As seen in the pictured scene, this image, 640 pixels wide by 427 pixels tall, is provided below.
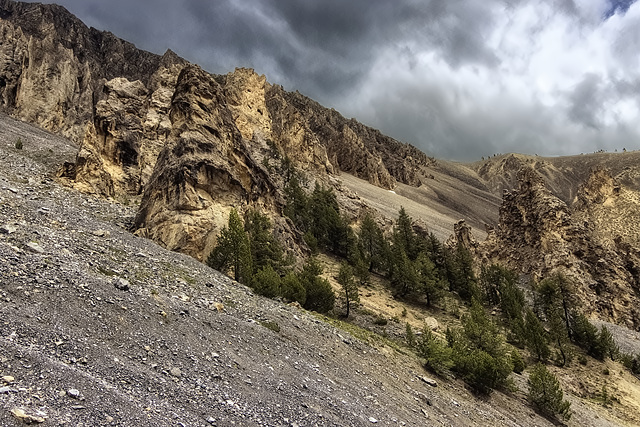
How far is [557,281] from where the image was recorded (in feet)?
125

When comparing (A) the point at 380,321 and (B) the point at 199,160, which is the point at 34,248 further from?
(A) the point at 380,321

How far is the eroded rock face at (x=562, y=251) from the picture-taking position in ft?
146

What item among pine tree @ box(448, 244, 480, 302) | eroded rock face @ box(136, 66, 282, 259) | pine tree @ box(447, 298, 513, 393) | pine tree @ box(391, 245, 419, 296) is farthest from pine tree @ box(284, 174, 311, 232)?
pine tree @ box(447, 298, 513, 393)

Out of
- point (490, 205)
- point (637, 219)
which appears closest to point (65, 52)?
point (637, 219)

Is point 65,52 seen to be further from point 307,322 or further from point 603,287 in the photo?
point 603,287

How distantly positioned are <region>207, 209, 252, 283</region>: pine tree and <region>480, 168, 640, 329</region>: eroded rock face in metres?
39.9

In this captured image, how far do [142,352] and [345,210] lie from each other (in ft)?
192

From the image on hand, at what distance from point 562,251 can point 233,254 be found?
43.0 m

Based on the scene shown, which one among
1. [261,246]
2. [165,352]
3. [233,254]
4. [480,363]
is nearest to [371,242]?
[261,246]

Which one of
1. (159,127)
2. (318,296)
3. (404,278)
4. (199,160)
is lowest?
(318,296)

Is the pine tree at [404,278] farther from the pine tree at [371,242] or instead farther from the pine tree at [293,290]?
the pine tree at [293,290]

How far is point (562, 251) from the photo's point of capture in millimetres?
47875

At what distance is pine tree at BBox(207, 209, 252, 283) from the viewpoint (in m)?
24.5

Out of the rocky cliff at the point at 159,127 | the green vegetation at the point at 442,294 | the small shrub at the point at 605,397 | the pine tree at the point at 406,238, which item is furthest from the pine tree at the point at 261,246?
the small shrub at the point at 605,397
